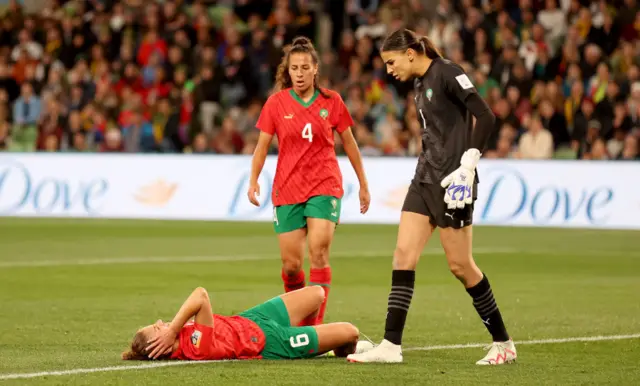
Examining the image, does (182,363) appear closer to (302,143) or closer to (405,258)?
(405,258)

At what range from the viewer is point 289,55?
9320 millimetres

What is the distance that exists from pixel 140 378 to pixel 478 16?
18.4 m

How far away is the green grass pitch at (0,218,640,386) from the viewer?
7.63 m

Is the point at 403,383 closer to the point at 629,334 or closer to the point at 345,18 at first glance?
the point at 629,334

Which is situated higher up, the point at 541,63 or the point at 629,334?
the point at 541,63

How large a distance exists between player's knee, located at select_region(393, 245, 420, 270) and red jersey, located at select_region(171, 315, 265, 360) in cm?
96

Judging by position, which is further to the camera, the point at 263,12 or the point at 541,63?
the point at 263,12

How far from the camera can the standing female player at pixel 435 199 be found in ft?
26.0

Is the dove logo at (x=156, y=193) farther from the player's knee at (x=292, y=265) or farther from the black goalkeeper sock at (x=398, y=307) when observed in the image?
the black goalkeeper sock at (x=398, y=307)

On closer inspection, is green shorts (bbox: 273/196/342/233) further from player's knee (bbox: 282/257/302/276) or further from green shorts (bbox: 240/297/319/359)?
green shorts (bbox: 240/297/319/359)

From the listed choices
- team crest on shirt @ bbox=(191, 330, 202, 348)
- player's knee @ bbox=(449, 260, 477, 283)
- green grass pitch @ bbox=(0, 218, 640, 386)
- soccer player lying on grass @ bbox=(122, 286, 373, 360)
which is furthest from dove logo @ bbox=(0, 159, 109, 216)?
player's knee @ bbox=(449, 260, 477, 283)

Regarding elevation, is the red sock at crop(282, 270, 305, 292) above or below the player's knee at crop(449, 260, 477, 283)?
below

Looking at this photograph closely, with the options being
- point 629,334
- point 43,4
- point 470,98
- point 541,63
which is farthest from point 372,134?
point 470,98

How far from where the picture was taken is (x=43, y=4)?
29750 millimetres
